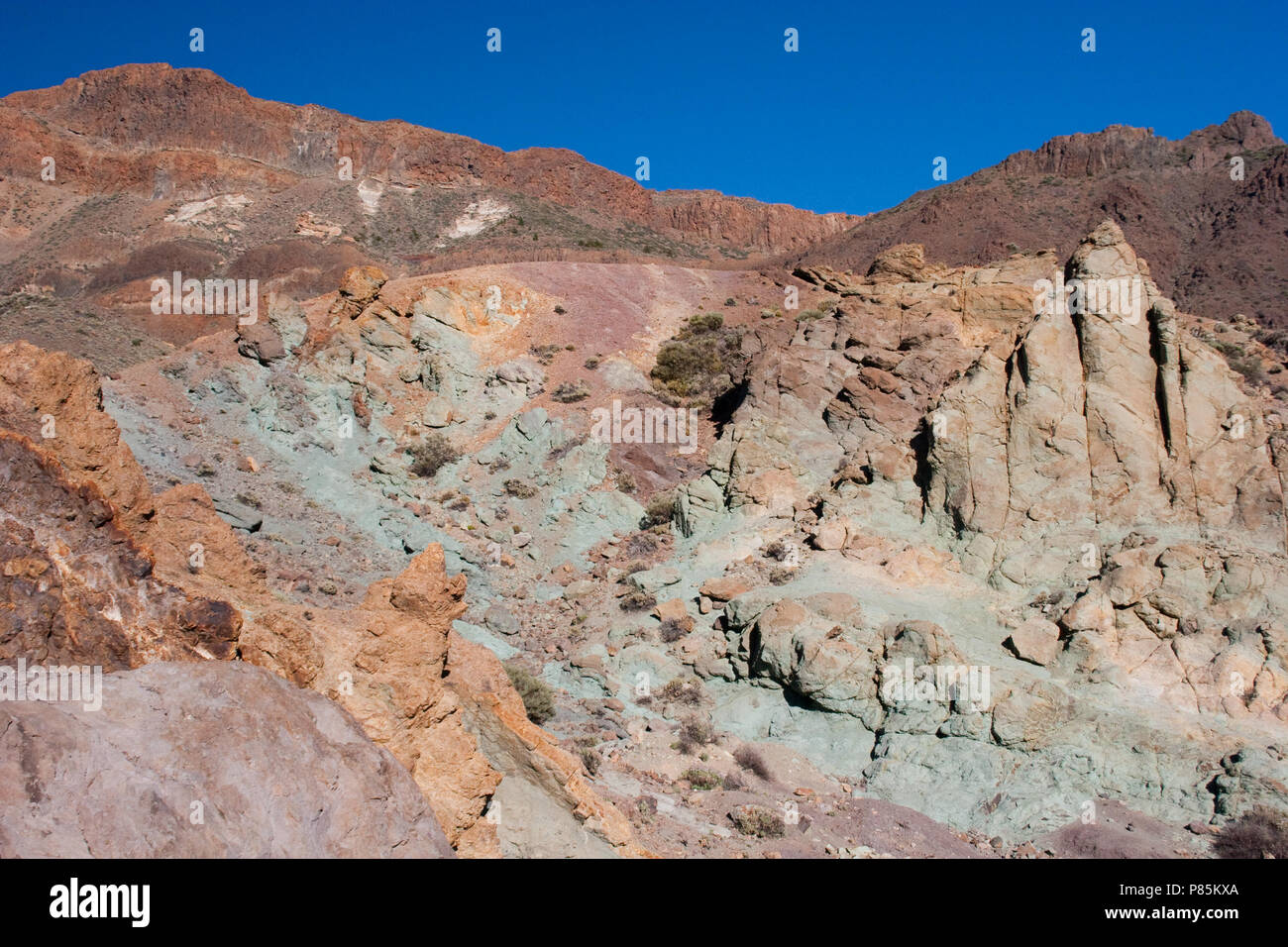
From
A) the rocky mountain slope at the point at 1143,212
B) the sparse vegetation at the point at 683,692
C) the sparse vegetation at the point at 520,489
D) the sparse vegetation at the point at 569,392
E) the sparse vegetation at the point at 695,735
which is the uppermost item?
the rocky mountain slope at the point at 1143,212

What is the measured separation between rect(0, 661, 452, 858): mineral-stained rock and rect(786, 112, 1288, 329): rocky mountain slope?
147ft

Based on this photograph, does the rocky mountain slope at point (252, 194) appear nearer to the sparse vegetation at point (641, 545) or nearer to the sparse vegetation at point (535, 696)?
the sparse vegetation at point (641, 545)

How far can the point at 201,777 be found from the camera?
431 centimetres

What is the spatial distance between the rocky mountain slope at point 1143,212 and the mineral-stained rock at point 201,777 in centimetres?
4487

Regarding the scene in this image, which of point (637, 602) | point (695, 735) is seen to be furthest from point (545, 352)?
point (695, 735)

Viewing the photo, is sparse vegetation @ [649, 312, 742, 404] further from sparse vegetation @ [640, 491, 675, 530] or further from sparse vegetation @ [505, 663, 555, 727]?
sparse vegetation @ [505, 663, 555, 727]

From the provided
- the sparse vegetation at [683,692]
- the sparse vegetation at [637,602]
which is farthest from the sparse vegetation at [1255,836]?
the sparse vegetation at [637,602]

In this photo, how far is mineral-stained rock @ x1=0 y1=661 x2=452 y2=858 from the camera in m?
3.79

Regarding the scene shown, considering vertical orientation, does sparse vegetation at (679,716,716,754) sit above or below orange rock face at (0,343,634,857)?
below

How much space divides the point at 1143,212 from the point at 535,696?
56.6 metres

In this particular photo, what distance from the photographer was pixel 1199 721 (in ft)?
39.6

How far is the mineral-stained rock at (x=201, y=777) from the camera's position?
12.4 ft

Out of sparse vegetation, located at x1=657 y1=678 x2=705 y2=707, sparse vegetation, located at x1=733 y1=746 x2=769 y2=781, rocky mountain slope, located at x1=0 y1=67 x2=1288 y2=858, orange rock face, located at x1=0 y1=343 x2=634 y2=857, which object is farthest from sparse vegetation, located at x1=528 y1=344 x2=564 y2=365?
orange rock face, located at x1=0 y1=343 x2=634 y2=857
